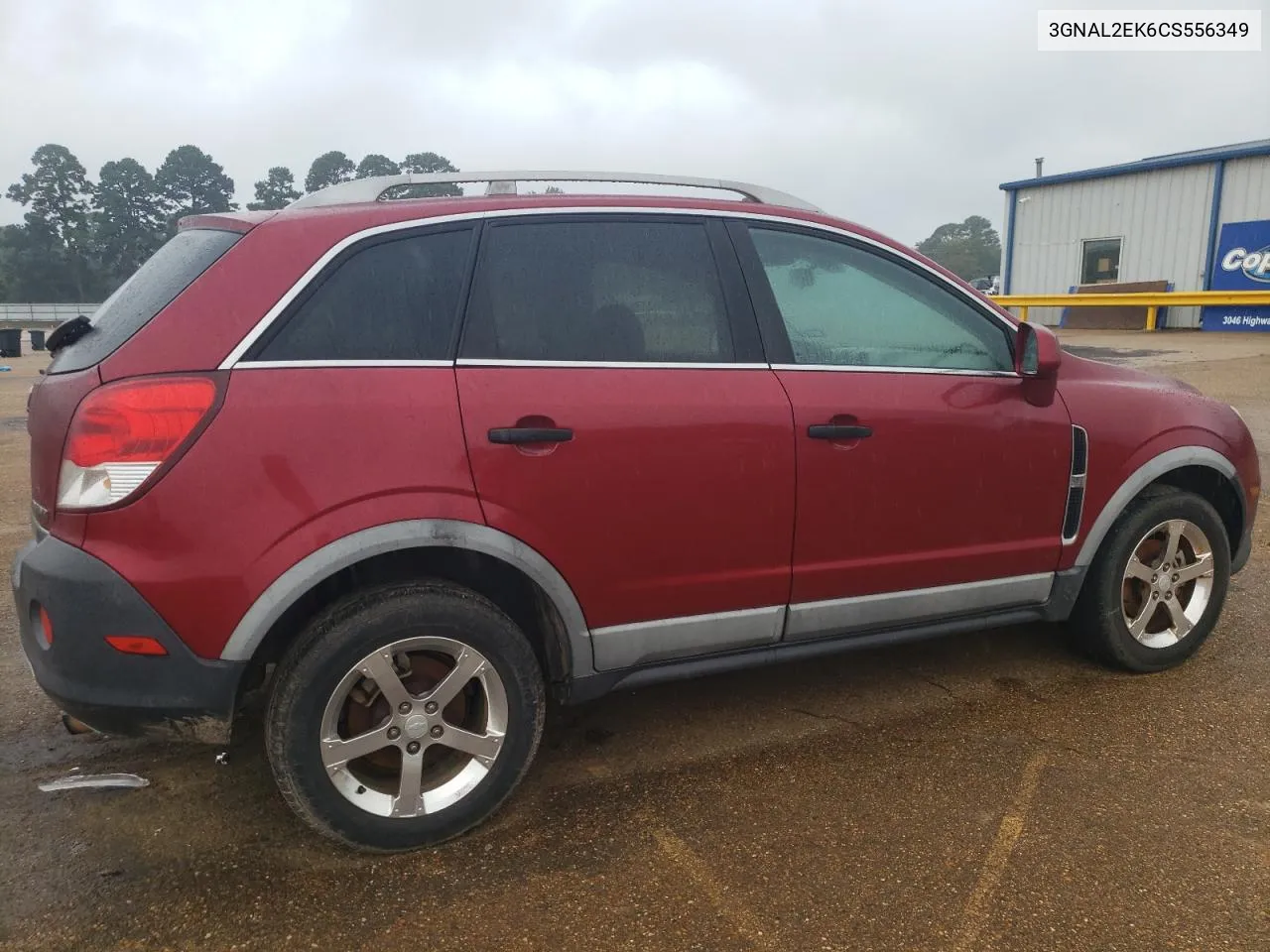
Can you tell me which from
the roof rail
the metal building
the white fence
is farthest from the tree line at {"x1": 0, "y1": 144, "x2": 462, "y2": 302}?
the roof rail

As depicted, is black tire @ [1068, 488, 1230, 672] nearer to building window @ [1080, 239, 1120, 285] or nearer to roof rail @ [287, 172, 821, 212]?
roof rail @ [287, 172, 821, 212]

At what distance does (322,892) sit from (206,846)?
44cm

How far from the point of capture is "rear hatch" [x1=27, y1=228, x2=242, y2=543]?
2.34m

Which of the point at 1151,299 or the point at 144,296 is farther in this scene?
the point at 1151,299

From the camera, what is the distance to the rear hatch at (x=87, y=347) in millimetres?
2336

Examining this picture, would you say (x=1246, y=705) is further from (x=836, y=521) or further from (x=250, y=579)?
(x=250, y=579)

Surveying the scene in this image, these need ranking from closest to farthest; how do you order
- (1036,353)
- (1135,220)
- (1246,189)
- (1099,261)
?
(1036,353)
(1246,189)
(1135,220)
(1099,261)

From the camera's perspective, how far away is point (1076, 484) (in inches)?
133

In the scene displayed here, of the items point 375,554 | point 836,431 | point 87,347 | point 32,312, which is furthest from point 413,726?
point 32,312

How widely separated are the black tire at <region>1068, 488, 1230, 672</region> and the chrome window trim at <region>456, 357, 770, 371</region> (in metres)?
1.72

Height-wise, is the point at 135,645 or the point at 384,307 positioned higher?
the point at 384,307

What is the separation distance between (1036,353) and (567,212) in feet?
5.52

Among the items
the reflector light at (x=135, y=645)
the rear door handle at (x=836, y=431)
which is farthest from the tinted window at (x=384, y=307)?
the rear door handle at (x=836, y=431)

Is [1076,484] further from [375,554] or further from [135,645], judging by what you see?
[135,645]
